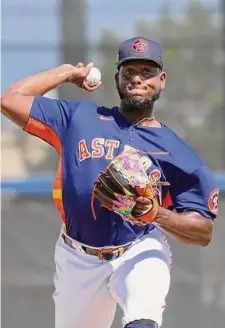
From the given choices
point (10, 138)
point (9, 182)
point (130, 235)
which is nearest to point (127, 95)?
point (130, 235)

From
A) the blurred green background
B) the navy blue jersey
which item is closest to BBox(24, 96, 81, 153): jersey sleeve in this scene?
the navy blue jersey

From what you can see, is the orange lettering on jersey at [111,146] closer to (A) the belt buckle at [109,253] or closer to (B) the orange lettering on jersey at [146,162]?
(B) the orange lettering on jersey at [146,162]

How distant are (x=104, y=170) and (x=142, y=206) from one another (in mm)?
324

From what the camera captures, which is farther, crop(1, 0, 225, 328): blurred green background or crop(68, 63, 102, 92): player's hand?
crop(1, 0, 225, 328): blurred green background

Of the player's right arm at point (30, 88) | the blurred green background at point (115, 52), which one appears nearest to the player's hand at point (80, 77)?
the player's right arm at point (30, 88)

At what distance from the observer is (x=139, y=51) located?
10.4ft

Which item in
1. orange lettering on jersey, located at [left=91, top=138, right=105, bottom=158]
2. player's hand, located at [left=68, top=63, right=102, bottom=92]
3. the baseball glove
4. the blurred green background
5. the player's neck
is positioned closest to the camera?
the baseball glove

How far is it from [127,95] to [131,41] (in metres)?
0.24

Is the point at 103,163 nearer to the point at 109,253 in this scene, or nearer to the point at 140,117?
the point at 140,117

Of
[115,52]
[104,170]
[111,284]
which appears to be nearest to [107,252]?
[111,284]

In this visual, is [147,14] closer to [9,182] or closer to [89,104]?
[9,182]

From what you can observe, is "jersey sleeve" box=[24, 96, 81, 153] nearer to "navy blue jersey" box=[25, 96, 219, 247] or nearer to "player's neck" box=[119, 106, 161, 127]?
"navy blue jersey" box=[25, 96, 219, 247]

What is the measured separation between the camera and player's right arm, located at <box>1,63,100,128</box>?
314cm

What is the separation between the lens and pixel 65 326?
10.9ft
